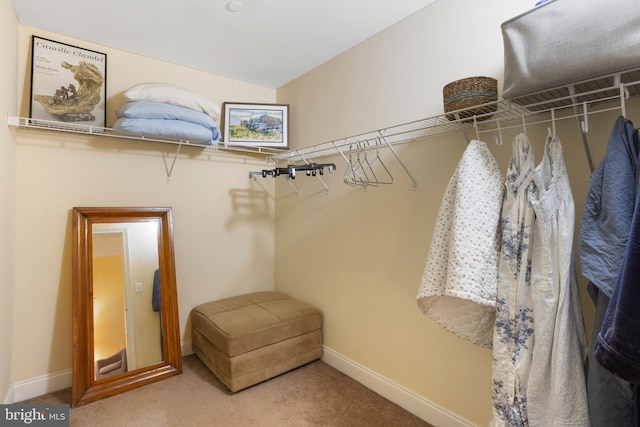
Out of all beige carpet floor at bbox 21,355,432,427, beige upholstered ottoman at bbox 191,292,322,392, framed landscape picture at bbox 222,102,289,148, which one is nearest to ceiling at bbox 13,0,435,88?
framed landscape picture at bbox 222,102,289,148

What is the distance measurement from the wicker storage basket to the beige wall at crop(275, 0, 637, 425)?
21cm

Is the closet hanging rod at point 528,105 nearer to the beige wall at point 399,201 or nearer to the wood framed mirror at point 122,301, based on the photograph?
the beige wall at point 399,201

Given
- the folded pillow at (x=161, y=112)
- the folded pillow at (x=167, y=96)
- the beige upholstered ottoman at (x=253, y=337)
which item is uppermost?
the folded pillow at (x=167, y=96)

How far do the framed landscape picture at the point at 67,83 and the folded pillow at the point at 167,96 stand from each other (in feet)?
0.90

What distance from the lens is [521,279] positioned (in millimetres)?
1102

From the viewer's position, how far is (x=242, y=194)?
8.95ft

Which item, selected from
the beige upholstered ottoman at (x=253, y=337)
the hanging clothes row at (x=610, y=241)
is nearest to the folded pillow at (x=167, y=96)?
the beige upholstered ottoman at (x=253, y=337)

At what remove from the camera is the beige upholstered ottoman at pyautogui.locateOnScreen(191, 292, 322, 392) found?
1967 mm

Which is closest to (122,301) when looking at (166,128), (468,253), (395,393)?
(166,128)

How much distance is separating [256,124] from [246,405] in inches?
79.6

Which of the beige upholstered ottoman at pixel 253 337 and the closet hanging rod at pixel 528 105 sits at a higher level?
the closet hanging rod at pixel 528 105

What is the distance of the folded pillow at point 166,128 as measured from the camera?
194 cm

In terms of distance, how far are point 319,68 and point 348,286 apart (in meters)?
1.64

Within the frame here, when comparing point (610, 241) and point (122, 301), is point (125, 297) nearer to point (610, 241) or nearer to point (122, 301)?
point (122, 301)
